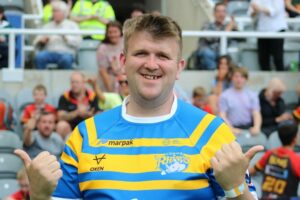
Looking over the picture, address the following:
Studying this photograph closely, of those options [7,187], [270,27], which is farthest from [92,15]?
[7,187]

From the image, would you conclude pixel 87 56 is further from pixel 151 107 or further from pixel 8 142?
pixel 151 107

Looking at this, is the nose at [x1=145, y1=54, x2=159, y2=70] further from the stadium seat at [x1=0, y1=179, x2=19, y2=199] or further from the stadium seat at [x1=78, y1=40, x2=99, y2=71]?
the stadium seat at [x1=78, y1=40, x2=99, y2=71]

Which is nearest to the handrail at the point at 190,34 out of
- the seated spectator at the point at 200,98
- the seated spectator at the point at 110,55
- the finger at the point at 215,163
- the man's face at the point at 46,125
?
the seated spectator at the point at 110,55

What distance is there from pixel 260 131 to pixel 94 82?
1922 millimetres

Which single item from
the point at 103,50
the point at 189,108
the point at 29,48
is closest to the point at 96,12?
the point at 29,48

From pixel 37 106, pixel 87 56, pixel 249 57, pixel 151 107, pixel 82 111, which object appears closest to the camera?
pixel 151 107

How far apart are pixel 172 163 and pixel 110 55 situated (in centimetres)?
794

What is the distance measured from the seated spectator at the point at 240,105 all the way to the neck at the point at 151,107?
280 inches

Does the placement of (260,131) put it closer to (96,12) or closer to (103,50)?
(103,50)

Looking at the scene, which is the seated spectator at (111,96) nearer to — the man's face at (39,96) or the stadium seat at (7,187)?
the man's face at (39,96)

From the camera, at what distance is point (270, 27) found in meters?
13.8

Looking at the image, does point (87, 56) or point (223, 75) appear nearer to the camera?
point (223, 75)

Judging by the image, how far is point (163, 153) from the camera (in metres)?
4.38

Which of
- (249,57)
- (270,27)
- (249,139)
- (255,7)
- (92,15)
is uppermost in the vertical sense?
(255,7)
